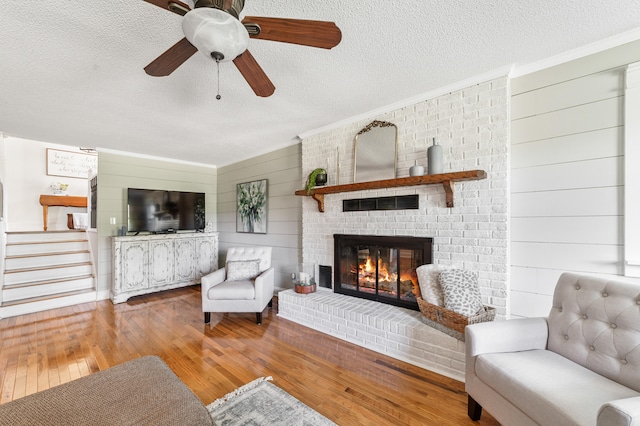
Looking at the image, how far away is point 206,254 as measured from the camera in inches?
199

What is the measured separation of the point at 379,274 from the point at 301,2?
253cm

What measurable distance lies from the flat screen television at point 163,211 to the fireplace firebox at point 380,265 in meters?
3.18

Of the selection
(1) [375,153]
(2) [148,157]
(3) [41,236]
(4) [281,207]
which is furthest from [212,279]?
(3) [41,236]

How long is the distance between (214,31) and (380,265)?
257 centimetres

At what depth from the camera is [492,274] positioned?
2.24 m

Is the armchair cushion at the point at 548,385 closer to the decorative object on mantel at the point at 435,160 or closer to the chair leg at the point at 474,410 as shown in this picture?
the chair leg at the point at 474,410

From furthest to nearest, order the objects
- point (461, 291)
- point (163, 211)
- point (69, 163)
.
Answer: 1. point (69, 163)
2. point (163, 211)
3. point (461, 291)

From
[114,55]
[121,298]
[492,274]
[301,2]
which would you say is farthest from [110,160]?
[492,274]

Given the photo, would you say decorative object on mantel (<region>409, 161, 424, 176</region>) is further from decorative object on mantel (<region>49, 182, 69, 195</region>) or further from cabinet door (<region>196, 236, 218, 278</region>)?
decorative object on mantel (<region>49, 182, 69, 195</region>)

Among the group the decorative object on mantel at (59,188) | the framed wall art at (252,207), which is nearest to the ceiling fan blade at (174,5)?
the framed wall art at (252,207)

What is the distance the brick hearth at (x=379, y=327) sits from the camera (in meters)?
2.12

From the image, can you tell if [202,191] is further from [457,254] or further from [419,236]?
[457,254]

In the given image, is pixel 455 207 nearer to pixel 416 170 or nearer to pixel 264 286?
pixel 416 170

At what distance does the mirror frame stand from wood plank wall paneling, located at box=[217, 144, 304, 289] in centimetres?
101
